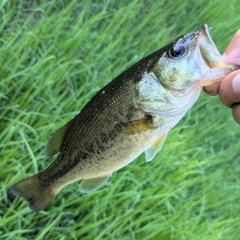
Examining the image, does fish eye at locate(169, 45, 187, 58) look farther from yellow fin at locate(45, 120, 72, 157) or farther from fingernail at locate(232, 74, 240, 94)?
yellow fin at locate(45, 120, 72, 157)

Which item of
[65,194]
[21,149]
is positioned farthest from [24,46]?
[65,194]

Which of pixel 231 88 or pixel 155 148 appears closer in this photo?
pixel 231 88

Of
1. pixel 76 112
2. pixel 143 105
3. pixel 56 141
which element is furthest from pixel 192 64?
pixel 76 112

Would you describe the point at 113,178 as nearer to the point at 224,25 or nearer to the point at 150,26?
the point at 150,26

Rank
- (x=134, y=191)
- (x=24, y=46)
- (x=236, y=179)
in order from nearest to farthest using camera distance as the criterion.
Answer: (x=134, y=191) → (x=24, y=46) → (x=236, y=179)

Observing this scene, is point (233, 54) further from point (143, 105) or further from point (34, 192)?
point (34, 192)

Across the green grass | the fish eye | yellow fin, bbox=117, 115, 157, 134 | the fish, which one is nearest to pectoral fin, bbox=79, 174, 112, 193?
the fish
